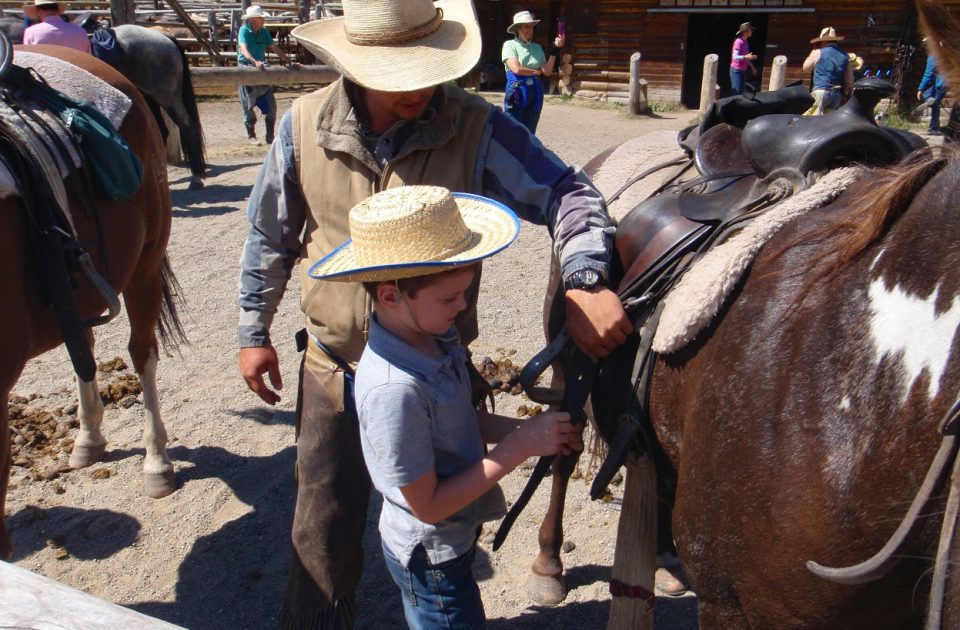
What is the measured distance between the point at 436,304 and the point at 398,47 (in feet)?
2.42

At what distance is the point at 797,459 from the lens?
135 cm

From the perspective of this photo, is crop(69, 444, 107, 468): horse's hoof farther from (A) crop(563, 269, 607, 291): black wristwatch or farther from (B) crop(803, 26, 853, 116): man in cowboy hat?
(B) crop(803, 26, 853, 116): man in cowboy hat

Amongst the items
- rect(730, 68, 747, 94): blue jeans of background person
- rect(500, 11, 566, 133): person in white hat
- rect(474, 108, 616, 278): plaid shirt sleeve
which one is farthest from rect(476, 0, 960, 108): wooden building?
rect(474, 108, 616, 278): plaid shirt sleeve

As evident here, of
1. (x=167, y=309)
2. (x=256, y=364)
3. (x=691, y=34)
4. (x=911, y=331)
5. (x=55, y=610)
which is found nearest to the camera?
(x=55, y=610)

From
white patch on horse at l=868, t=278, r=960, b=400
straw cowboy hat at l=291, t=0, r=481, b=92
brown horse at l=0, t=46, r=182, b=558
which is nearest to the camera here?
white patch on horse at l=868, t=278, r=960, b=400

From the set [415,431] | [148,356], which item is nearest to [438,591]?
[415,431]

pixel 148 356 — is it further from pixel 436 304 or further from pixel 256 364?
pixel 436 304

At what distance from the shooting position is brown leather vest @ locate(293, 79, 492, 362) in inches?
78.6

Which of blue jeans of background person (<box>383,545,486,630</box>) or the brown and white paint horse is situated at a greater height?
the brown and white paint horse

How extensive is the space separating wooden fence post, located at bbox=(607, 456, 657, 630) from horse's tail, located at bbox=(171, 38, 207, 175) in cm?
546

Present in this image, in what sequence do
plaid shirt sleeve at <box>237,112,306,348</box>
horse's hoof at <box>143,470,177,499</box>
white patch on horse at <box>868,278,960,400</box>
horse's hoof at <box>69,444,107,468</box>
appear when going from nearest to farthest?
1. white patch on horse at <box>868,278,960,400</box>
2. plaid shirt sleeve at <box>237,112,306,348</box>
3. horse's hoof at <box>143,470,177,499</box>
4. horse's hoof at <box>69,444,107,468</box>

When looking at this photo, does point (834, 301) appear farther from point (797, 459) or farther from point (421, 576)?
point (421, 576)

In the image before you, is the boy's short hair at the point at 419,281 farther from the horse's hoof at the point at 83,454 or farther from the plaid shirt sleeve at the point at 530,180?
the horse's hoof at the point at 83,454

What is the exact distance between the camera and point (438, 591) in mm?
1702
